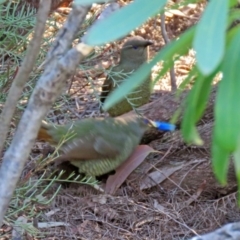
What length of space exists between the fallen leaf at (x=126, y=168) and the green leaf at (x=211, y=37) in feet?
9.30

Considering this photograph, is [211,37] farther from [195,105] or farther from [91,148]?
[91,148]

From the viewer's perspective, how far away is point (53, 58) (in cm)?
117

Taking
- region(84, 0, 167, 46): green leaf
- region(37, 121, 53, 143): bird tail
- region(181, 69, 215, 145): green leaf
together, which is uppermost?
region(84, 0, 167, 46): green leaf

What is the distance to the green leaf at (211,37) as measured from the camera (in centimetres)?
74

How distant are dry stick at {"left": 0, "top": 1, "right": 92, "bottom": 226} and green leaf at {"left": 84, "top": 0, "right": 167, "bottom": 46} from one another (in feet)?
0.99

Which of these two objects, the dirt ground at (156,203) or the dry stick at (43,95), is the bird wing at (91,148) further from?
the dry stick at (43,95)

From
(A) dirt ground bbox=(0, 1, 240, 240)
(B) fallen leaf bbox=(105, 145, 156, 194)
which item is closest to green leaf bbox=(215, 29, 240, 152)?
(A) dirt ground bbox=(0, 1, 240, 240)

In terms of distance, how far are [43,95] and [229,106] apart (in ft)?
1.51

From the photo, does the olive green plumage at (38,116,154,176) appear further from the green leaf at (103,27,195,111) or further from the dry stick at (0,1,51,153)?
the green leaf at (103,27,195,111)

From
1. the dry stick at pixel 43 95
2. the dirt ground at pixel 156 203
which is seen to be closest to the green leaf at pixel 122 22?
the dry stick at pixel 43 95

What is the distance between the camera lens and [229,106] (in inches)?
30.8

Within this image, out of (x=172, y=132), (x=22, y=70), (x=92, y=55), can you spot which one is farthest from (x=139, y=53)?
(x=22, y=70)

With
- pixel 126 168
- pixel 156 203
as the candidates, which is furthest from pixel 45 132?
pixel 156 203

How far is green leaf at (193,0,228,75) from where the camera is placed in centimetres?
74
